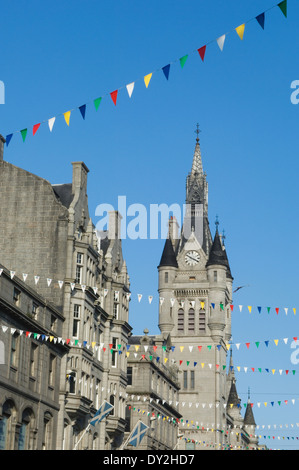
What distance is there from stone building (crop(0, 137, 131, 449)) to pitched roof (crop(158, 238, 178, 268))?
6113cm

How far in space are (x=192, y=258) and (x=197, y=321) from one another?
35.2 ft

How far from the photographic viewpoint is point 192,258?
12275 cm

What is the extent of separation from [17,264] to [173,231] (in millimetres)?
77126

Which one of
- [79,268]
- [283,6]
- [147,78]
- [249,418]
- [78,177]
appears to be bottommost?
[283,6]

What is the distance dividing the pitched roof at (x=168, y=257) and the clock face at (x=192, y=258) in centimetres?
185

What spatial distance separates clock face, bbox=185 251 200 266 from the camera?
122 m

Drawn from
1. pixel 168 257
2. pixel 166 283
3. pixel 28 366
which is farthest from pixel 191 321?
pixel 28 366

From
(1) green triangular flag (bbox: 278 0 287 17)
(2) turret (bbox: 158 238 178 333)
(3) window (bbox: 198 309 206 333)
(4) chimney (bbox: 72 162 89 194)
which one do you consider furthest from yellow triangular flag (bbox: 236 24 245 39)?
(2) turret (bbox: 158 238 178 333)

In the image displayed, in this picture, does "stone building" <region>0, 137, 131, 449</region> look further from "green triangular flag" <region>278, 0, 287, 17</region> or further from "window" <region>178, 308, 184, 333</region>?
"window" <region>178, 308, 184, 333</region>

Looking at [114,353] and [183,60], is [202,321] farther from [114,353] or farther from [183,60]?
[183,60]
